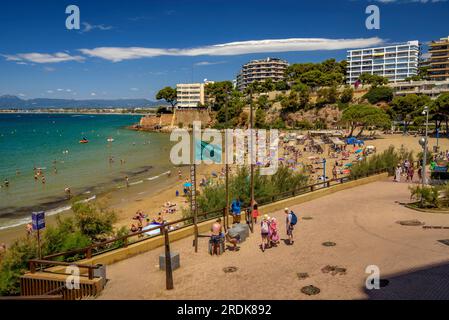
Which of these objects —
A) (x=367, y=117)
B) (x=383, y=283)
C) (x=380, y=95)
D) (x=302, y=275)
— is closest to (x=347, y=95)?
(x=380, y=95)

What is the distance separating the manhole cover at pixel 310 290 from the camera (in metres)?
9.02

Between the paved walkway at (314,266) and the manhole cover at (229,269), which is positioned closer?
the paved walkway at (314,266)

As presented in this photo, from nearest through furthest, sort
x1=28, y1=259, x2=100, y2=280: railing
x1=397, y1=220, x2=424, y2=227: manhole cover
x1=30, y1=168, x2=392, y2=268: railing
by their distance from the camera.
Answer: x1=28, y1=259, x2=100, y2=280: railing → x1=30, y1=168, x2=392, y2=268: railing → x1=397, y1=220, x2=424, y2=227: manhole cover

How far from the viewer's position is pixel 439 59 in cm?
10356

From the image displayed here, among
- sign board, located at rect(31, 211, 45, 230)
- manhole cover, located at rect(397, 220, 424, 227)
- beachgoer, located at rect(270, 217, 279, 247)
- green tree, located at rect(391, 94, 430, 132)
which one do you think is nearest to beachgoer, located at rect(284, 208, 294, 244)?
beachgoer, located at rect(270, 217, 279, 247)

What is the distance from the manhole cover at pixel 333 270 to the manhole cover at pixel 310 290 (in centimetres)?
111

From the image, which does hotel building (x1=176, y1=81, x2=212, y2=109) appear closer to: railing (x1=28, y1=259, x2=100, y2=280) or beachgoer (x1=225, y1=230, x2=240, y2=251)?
beachgoer (x1=225, y1=230, x2=240, y2=251)

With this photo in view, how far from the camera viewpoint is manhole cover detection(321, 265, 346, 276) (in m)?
10.2

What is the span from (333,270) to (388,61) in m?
144

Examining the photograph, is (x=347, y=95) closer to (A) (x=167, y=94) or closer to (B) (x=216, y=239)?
(A) (x=167, y=94)

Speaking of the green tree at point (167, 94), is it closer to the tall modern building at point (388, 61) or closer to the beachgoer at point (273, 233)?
the tall modern building at point (388, 61)

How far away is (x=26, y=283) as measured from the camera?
9.57 m

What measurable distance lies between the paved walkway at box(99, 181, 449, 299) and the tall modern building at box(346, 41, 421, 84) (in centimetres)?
12809

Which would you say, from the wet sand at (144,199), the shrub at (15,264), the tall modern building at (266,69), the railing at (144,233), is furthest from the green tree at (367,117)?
the tall modern building at (266,69)
